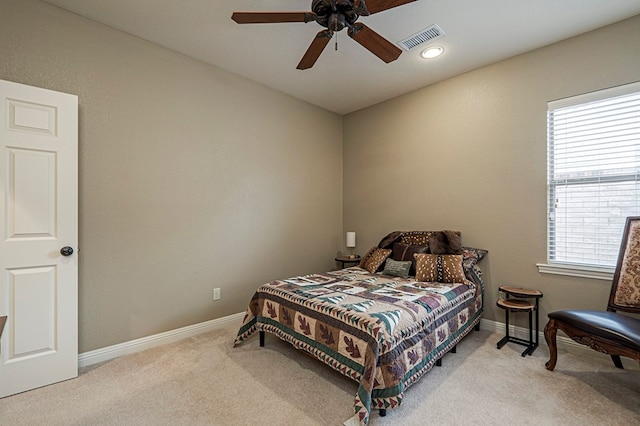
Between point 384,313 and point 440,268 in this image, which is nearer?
point 384,313

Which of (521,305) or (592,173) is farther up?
(592,173)

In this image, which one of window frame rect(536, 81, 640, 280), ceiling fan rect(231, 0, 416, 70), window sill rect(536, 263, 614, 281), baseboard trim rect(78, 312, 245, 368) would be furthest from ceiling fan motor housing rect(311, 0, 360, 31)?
baseboard trim rect(78, 312, 245, 368)

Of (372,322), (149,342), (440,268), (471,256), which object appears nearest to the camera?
(372,322)

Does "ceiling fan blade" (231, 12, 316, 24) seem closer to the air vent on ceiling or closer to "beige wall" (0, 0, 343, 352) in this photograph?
the air vent on ceiling

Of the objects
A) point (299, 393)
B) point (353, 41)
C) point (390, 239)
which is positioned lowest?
point (299, 393)

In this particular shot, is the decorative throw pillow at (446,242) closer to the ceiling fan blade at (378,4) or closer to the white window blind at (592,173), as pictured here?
the white window blind at (592,173)

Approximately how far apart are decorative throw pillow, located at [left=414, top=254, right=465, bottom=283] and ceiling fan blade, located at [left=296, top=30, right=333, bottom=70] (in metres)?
2.16

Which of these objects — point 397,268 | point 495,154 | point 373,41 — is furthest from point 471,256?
point 373,41

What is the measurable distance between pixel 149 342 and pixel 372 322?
2121 millimetres

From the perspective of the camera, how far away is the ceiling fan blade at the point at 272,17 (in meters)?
1.70

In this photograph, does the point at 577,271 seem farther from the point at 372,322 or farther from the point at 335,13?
the point at 335,13

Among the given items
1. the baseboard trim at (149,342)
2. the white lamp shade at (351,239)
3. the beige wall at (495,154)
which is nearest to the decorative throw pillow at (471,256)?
the beige wall at (495,154)

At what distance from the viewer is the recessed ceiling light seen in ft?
8.93

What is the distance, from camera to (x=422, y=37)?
2543 millimetres
